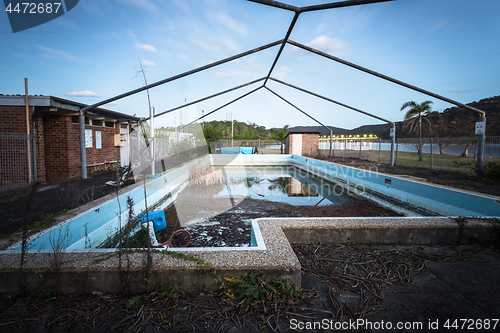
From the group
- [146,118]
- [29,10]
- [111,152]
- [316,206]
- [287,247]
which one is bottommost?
[316,206]

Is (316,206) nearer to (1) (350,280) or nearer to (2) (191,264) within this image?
(1) (350,280)

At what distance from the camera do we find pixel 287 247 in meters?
2.81

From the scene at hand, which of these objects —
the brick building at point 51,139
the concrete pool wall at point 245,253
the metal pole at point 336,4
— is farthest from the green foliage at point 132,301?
the metal pole at point 336,4

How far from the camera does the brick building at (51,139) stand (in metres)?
7.37

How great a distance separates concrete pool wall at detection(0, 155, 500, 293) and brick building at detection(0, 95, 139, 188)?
3.97 m

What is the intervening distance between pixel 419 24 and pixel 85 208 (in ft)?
40.5

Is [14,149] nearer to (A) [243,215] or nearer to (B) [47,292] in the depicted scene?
(A) [243,215]

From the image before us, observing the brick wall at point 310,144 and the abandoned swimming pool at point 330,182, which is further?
the brick wall at point 310,144

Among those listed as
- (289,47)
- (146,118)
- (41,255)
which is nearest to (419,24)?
(289,47)

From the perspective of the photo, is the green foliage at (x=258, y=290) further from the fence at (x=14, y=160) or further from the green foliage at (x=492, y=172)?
the green foliage at (x=492, y=172)

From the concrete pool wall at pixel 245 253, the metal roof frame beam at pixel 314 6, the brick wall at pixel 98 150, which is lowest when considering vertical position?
the concrete pool wall at pixel 245 253

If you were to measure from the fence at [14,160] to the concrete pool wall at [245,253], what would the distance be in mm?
3778

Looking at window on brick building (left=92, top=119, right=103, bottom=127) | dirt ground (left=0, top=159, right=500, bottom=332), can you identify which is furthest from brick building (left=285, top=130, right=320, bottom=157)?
dirt ground (left=0, top=159, right=500, bottom=332)

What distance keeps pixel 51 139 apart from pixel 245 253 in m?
9.75
